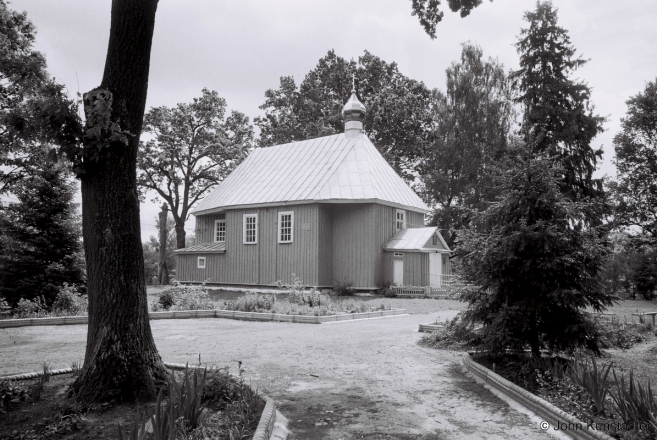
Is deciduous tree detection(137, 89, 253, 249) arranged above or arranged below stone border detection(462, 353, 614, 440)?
above

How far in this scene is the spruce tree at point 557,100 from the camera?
29016 millimetres

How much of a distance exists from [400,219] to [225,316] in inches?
480

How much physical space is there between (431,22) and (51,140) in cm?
672

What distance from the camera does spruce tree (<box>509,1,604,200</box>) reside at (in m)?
29.0

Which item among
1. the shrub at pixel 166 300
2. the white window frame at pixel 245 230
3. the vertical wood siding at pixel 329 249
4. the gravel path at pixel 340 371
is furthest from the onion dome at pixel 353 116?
the gravel path at pixel 340 371

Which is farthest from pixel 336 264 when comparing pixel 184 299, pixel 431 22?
pixel 431 22

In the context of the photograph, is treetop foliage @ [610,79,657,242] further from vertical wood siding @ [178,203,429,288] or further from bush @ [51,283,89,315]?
bush @ [51,283,89,315]

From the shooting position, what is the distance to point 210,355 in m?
8.28

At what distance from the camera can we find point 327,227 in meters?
23.0

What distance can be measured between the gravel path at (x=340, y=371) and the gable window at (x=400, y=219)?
1179 centimetres

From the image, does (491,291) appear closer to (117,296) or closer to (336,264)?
(117,296)

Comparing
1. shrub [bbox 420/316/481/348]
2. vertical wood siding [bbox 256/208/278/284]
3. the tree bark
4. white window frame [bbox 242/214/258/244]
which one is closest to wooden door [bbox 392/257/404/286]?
vertical wood siding [bbox 256/208/278/284]

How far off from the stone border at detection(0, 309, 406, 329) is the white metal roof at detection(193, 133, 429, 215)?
27.5 feet

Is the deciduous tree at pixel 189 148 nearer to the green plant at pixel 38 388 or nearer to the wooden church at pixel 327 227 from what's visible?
the wooden church at pixel 327 227
